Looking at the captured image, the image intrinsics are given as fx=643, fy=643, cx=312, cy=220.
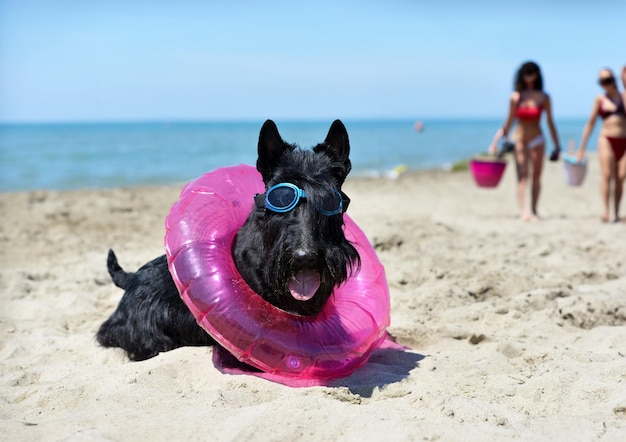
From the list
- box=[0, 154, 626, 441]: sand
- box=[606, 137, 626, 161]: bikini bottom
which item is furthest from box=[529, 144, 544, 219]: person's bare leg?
box=[0, 154, 626, 441]: sand

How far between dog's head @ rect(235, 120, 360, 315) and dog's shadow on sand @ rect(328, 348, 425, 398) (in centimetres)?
54

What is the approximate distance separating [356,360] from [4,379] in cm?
240

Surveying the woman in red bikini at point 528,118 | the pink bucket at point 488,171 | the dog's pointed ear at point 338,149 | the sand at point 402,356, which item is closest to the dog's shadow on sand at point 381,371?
the sand at point 402,356

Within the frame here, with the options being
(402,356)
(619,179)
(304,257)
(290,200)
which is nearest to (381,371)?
(402,356)

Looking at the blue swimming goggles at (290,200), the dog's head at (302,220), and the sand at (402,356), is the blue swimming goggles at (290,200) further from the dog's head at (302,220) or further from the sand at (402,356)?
the sand at (402,356)

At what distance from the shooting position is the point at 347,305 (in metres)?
4.64

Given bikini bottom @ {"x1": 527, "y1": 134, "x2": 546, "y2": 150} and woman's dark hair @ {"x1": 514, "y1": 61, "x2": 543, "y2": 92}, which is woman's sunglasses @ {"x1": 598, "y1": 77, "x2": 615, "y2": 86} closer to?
woman's dark hair @ {"x1": 514, "y1": 61, "x2": 543, "y2": 92}

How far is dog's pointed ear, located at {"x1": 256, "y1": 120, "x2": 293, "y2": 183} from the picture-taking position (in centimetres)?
402

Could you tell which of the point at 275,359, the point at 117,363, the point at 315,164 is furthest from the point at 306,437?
the point at 117,363

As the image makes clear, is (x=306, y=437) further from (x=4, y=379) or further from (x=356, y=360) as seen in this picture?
(x=4, y=379)

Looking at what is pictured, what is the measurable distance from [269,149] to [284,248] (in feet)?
2.31

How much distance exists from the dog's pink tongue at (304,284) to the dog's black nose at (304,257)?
0.10 meters

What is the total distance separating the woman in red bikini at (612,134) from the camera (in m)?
10.7

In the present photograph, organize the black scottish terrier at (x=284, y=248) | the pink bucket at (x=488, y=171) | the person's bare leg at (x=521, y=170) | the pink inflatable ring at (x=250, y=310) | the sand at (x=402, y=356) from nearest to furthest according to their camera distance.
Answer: the sand at (x=402, y=356), the black scottish terrier at (x=284, y=248), the pink inflatable ring at (x=250, y=310), the pink bucket at (x=488, y=171), the person's bare leg at (x=521, y=170)
